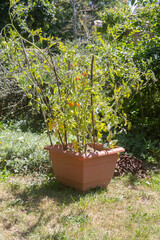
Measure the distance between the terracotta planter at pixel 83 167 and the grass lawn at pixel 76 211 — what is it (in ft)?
0.27

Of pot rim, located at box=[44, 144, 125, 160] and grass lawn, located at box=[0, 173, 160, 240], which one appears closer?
grass lawn, located at box=[0, 173, 160, 240]

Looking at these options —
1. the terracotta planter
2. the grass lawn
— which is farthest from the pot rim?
the grass lawn

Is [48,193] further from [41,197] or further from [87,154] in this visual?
[87,154]

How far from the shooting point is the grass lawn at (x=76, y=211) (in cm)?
164

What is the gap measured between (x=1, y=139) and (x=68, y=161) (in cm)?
172

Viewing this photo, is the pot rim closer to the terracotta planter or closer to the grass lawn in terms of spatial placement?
the terracotta planter

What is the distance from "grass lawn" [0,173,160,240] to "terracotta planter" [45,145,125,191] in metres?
0.08

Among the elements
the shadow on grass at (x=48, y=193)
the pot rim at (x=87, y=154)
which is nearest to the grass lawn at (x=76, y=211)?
the shadow on grass at (x=48, y=193)

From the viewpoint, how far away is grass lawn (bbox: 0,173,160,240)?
1644 millimetres

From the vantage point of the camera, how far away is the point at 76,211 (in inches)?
75.5

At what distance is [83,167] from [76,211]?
39 cm

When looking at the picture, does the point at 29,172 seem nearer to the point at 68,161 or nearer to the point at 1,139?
the point at 68,161

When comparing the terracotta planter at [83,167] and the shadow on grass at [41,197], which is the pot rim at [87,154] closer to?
the terracotta planter at [83,167]

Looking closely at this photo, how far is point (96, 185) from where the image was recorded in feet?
7.61
